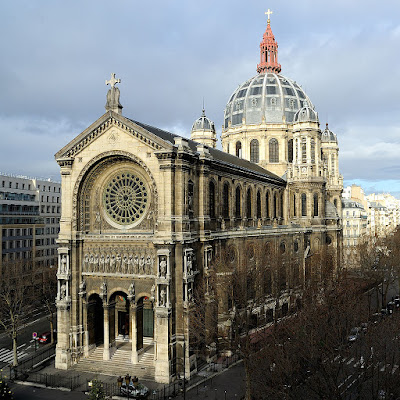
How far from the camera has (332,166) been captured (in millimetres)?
95875

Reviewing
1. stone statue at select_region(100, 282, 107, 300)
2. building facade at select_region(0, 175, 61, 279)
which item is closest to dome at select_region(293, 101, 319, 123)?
stone statue at select_region(100, 282, 107, 300)

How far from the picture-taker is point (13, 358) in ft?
156

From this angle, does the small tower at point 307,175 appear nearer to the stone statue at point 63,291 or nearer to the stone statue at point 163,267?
the stone statue at point 163,267

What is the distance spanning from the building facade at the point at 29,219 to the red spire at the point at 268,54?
50.4m

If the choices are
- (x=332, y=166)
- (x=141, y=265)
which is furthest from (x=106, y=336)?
(x=332, y=166)

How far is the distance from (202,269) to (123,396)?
1376cm

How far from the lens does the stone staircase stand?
42.0m

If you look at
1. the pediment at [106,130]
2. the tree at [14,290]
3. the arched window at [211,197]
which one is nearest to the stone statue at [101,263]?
the pediment at [106,130]

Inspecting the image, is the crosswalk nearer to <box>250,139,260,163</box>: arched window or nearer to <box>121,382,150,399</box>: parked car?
<box>121,382,150,399</box>: parked car

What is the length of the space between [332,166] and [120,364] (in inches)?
2640

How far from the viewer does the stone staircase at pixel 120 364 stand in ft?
138

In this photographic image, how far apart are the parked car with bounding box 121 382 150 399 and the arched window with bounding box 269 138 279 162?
5425 cm

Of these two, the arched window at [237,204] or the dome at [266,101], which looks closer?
the arched window at [237,204]

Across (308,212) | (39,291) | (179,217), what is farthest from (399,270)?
(39,291)
